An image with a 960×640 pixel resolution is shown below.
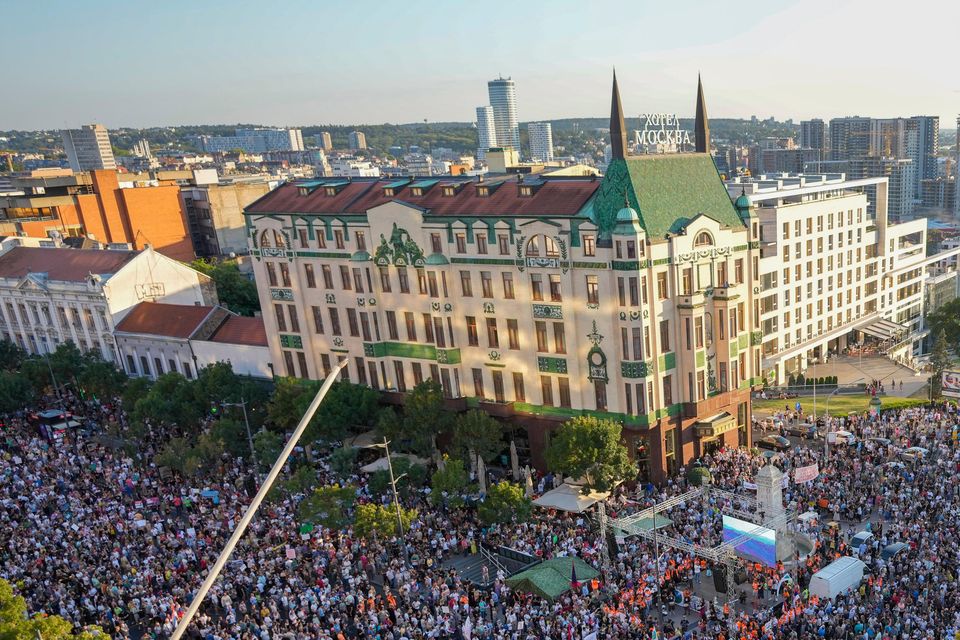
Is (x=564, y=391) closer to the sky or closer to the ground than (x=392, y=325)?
closer to the ground

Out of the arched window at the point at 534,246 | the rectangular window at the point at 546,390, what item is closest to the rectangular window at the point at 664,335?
the rectangular window at the point at 546,390

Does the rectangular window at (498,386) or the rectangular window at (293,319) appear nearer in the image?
the rectangular window at (498,386)

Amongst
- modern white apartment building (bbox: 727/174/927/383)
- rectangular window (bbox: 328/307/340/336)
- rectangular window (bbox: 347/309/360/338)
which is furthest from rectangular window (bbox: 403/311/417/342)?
modern white apartment building (bbox: 727/174/927/383)

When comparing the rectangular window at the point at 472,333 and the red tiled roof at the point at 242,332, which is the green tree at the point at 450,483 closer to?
the rectangular window at the point at 472,333

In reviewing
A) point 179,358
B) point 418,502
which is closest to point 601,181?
point 418,502

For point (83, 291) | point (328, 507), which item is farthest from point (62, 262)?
point (328, 507)

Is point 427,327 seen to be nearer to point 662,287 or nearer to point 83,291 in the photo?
point 662,287
